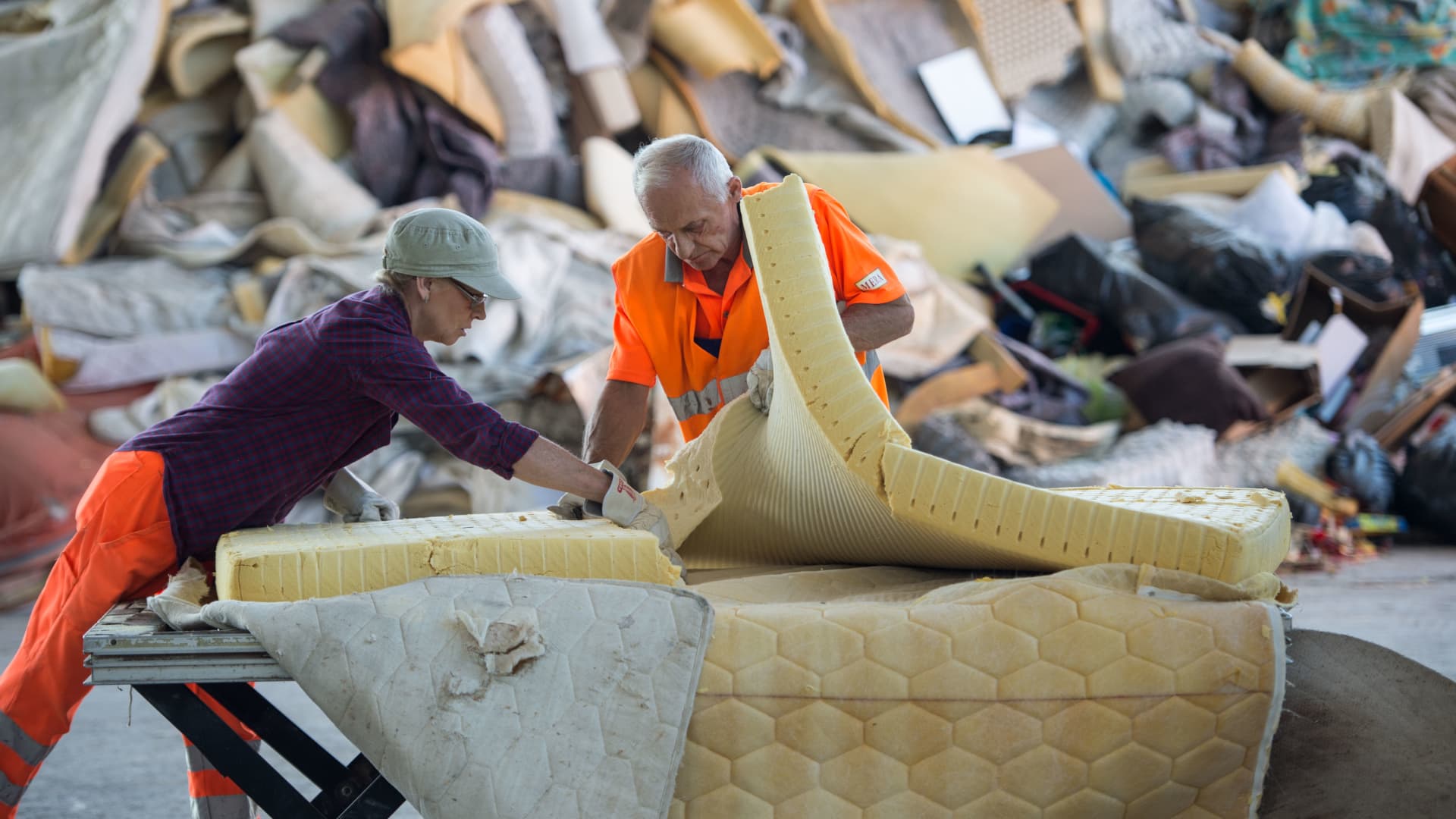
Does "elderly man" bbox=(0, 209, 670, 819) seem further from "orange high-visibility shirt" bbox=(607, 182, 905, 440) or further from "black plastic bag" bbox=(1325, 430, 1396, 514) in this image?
"black plastic bag" bbox=(1325, 430, 1396, 514)

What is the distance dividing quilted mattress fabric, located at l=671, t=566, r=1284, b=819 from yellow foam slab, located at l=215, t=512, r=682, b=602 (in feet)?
0.81

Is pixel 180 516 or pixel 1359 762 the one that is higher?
pixel 180 516

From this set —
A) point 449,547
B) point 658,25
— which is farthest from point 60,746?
point 658,25

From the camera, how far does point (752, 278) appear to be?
2.36 metres

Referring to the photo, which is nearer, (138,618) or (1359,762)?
(1359,762)

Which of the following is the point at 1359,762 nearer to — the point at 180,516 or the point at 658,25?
the point at 180,516

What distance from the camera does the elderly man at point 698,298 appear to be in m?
2.18

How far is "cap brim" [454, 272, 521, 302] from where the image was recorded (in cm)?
188

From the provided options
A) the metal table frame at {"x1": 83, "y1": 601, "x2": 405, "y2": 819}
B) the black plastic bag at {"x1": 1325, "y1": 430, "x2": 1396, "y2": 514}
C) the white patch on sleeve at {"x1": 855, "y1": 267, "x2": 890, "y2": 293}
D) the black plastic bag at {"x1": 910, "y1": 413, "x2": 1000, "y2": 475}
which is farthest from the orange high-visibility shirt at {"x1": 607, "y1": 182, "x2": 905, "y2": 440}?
the black plastic bag at {"x1": 1325, "y1": 430, "x2": 1396, "y2": 514}

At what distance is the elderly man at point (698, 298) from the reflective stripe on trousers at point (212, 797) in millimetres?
922

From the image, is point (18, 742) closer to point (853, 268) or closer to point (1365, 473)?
point (853, 268)

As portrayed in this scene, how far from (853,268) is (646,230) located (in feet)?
12.7

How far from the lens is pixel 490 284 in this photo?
1.89m

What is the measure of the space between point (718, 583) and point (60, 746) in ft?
7.40
